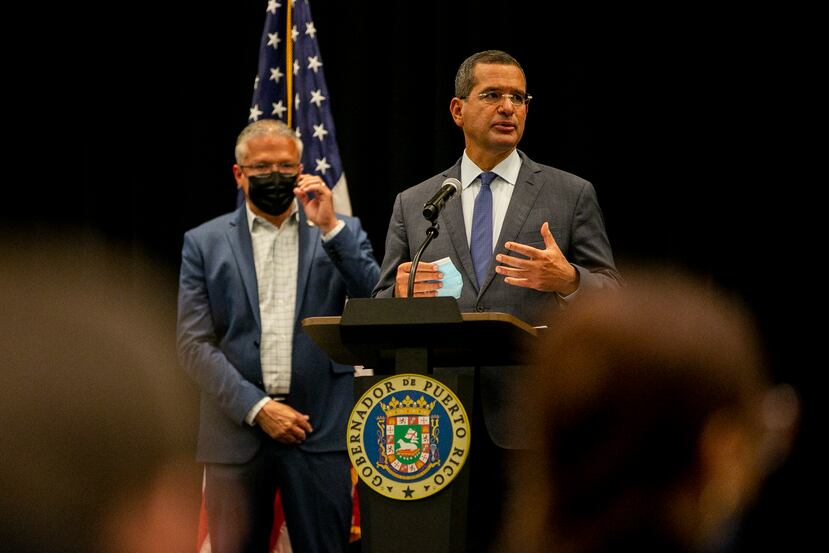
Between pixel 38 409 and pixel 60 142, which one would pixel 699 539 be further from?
pixel 60 142

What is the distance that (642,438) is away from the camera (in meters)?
0.88

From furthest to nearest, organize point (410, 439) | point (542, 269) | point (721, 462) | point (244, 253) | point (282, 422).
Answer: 1. point (244, 253)
2. point (282, 422)
3. point (542, 269)
4. point (410, 439)
5. point (721, 462)

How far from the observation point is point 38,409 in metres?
1.28

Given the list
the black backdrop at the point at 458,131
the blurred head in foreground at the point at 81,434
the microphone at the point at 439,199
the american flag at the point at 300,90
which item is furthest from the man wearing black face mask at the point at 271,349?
the blurred head in foreground at the point at 81,434

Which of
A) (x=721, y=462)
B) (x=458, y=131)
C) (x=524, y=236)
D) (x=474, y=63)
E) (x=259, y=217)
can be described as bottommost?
(x=721, y=462)

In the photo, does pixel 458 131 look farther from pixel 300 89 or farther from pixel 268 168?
pixel 268 168

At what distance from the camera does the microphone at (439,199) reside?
8.00 ft

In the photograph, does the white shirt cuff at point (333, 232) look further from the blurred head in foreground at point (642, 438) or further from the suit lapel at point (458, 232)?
the blurred head in foreground at point (642, 438)

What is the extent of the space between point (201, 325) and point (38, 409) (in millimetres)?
2367

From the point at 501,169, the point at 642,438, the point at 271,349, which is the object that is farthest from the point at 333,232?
the point at 642,438

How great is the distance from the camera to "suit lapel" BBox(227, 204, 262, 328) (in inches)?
142

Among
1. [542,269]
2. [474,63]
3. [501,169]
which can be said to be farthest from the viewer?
[474,63]

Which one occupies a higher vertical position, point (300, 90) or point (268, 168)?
point (300, 90)

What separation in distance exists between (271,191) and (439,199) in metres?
1.35
